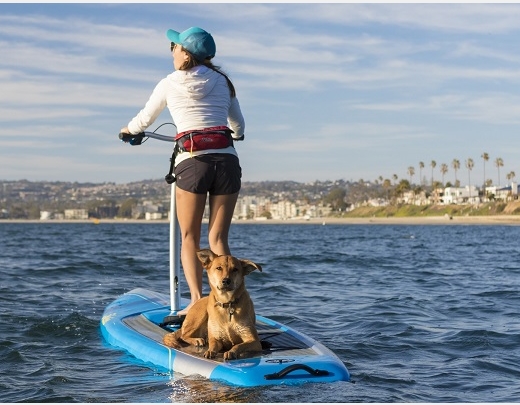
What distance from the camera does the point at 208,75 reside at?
700 centimetres

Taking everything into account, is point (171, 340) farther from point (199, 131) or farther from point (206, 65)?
point (206, 65)

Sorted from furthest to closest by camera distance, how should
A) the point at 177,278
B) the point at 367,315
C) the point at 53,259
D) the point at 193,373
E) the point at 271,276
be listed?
the point at 53,259 → the point at 271,276 → the point at 367,315 → the point at 177,278 → the point at 193,373

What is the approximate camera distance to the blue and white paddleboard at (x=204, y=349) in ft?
20.1

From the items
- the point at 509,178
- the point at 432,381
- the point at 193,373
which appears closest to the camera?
the point at 193,373

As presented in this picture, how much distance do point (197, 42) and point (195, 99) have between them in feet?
1.57

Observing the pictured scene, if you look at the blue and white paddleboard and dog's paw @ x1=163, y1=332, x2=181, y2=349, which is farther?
dog's paw @ x1=163, y1=332, x2=181, y2=349

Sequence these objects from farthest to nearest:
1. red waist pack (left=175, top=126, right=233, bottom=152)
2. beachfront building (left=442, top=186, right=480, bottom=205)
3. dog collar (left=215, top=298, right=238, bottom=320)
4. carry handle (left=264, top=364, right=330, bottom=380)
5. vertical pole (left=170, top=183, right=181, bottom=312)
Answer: beachfront building (left=442, top=186, right=480, bottom=205), vertical pole (left=170, top=183, right=181, bottom=312), red waist pack (left=175, top=126, right=233, bottom=152), dog collar (left=215, top=298, right=238, bottom=320), carry handle (left=264, top=364, right=330, bottom=380)

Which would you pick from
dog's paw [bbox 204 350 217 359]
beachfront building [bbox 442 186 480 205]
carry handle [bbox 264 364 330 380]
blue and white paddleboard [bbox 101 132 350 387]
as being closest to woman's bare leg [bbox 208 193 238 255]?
blue and white paddleboard [bbox 101 132 350 387]

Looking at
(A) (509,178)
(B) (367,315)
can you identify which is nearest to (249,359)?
(B) (367,315)

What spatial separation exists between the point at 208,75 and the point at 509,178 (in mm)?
187943

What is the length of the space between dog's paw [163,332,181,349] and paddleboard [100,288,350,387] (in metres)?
0.05

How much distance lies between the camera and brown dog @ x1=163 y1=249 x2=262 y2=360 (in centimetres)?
628

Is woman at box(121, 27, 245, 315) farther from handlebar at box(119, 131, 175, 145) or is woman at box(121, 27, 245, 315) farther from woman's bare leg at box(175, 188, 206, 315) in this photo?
handlebar at box(119, 131, 175, 145)

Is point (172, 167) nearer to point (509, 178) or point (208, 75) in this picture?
point (208, 75)
